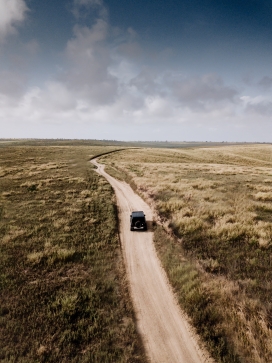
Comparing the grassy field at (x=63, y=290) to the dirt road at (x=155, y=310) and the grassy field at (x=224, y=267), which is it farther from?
the grassy field at (x=224, y=267)

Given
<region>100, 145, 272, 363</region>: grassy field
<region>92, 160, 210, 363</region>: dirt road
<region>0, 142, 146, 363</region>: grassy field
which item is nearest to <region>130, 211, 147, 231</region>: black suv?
Result: <region>92, 160, 210, 363</region>: dirt road

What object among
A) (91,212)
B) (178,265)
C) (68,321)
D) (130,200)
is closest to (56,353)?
(68,321)

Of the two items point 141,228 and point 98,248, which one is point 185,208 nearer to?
point 141,228

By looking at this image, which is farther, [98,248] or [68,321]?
[98,248]

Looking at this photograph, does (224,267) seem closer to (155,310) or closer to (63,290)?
(155,310)

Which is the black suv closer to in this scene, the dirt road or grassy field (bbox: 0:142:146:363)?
the dirt road
